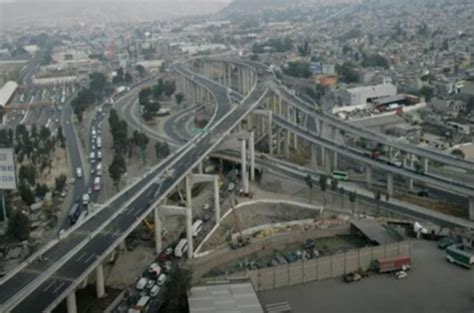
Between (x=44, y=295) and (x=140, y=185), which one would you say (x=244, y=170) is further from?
(x=44, y=295)

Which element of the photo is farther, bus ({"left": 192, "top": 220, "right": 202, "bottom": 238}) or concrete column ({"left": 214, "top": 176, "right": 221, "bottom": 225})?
concrete column ({"left": 214, "top": 176, "right": 221, "bottom": 225})

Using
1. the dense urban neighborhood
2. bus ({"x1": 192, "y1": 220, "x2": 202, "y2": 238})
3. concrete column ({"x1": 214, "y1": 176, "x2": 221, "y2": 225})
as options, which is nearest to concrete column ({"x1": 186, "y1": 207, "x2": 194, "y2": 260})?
the dense urban neighborhood

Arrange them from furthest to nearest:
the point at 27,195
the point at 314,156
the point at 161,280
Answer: the point at 314,156 → the point at 27,195 → the point at 161,280

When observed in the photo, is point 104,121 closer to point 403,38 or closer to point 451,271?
point 451,271

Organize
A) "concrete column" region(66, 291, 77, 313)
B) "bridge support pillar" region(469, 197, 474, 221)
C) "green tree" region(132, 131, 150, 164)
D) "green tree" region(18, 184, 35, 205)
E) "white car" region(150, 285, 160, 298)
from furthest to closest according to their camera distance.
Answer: "green tree" region(132, 131, 150, 164) → "green tree" region(18, 184, 35, 205) → "bridge support pillar" region(469, 197, 474, 221) → "white car" region(150, 285, 160, 298) → "concrete column" region(66, 291, 77, 313)

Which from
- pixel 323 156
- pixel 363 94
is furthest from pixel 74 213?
pixel 363 94

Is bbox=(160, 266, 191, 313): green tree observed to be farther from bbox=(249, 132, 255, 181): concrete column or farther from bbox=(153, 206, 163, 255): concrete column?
bbox=(249, 132, 255, 181): concrete column

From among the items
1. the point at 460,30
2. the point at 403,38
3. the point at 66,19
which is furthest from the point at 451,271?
the point at 66,19
